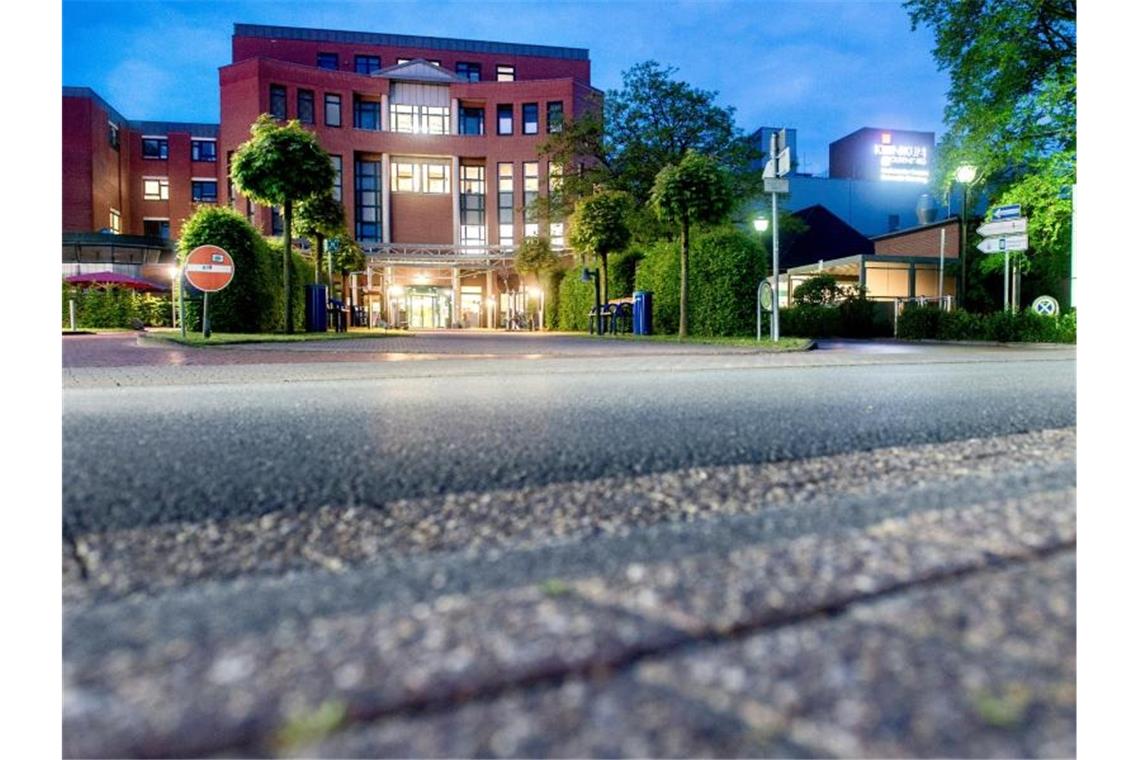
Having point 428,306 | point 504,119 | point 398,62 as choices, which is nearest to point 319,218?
point 428,306

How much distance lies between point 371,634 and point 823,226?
4471cm

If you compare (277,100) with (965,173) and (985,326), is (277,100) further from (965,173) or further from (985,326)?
(985,326)

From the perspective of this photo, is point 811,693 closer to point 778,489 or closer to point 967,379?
point 778,489

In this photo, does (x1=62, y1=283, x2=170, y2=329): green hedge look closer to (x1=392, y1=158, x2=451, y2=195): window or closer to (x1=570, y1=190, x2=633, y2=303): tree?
(x1=570, y1=190, x2=633, y2=303): tree

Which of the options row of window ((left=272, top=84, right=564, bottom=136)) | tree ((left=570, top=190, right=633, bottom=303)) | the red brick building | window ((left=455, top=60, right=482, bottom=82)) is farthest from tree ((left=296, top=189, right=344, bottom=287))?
window ((left=455, top=60, right=482, bottom=82))

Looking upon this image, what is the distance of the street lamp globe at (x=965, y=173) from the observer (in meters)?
19.8

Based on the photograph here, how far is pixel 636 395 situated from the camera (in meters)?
4.67

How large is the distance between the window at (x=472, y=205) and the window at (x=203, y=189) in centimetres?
1836

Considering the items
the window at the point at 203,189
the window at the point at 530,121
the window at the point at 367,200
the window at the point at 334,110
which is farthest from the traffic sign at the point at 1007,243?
the window at the point at 203,189

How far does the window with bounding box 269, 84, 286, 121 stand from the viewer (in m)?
42.8

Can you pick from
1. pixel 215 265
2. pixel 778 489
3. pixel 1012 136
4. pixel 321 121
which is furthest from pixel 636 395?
pixel 321 121

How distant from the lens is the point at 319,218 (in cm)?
2241

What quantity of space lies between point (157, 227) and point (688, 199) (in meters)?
48.1

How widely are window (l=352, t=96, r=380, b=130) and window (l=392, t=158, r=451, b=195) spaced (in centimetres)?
293
